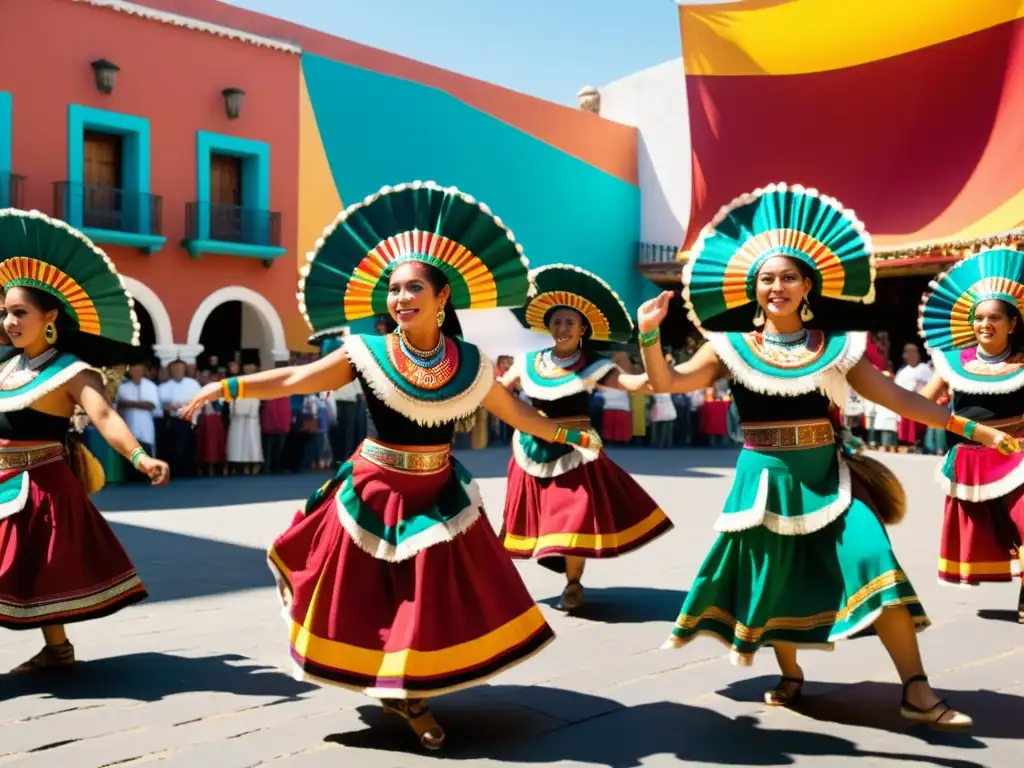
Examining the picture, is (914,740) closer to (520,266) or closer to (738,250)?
(738,250)

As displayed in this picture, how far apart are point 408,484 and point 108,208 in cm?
1560

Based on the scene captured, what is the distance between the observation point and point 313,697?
4.72m

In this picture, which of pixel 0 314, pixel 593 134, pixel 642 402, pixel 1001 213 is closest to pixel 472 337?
pixel 642 402

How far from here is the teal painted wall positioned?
21.5 meters

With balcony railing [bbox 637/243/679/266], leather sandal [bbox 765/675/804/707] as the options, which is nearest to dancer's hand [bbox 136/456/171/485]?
leather sandal [bbox 765/675/804/707]

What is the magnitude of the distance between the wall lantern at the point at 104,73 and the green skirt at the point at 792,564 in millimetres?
15855

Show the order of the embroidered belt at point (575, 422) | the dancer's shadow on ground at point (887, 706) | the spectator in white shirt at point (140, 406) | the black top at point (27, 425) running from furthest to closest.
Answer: the spectator in white shirt at point (140, 406) < the embroidered belt at point (575, 422) < the black top at point (27, 425) < the dancer's shadow on ground at point (887, 706)

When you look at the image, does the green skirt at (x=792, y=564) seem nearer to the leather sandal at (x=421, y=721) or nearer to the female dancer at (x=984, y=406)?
the leather sandal at (x=421, y=721)

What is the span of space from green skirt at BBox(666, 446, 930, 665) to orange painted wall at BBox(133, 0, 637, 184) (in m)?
16.9

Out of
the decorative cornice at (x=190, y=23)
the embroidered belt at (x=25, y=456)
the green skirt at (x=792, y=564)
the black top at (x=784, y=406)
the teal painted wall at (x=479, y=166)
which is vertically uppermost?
the decorative cornice at (x=190, y=23)

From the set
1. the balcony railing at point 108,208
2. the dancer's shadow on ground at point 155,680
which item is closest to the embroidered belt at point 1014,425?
the dancer's shadow on ground at point 155,680

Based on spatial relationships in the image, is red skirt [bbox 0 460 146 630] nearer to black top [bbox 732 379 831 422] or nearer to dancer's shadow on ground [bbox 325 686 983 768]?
dancer's shadow on ground [bbox 325 686 983 768]

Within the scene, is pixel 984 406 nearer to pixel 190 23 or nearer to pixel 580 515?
pixel 580 515

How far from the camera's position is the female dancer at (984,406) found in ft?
21.2
